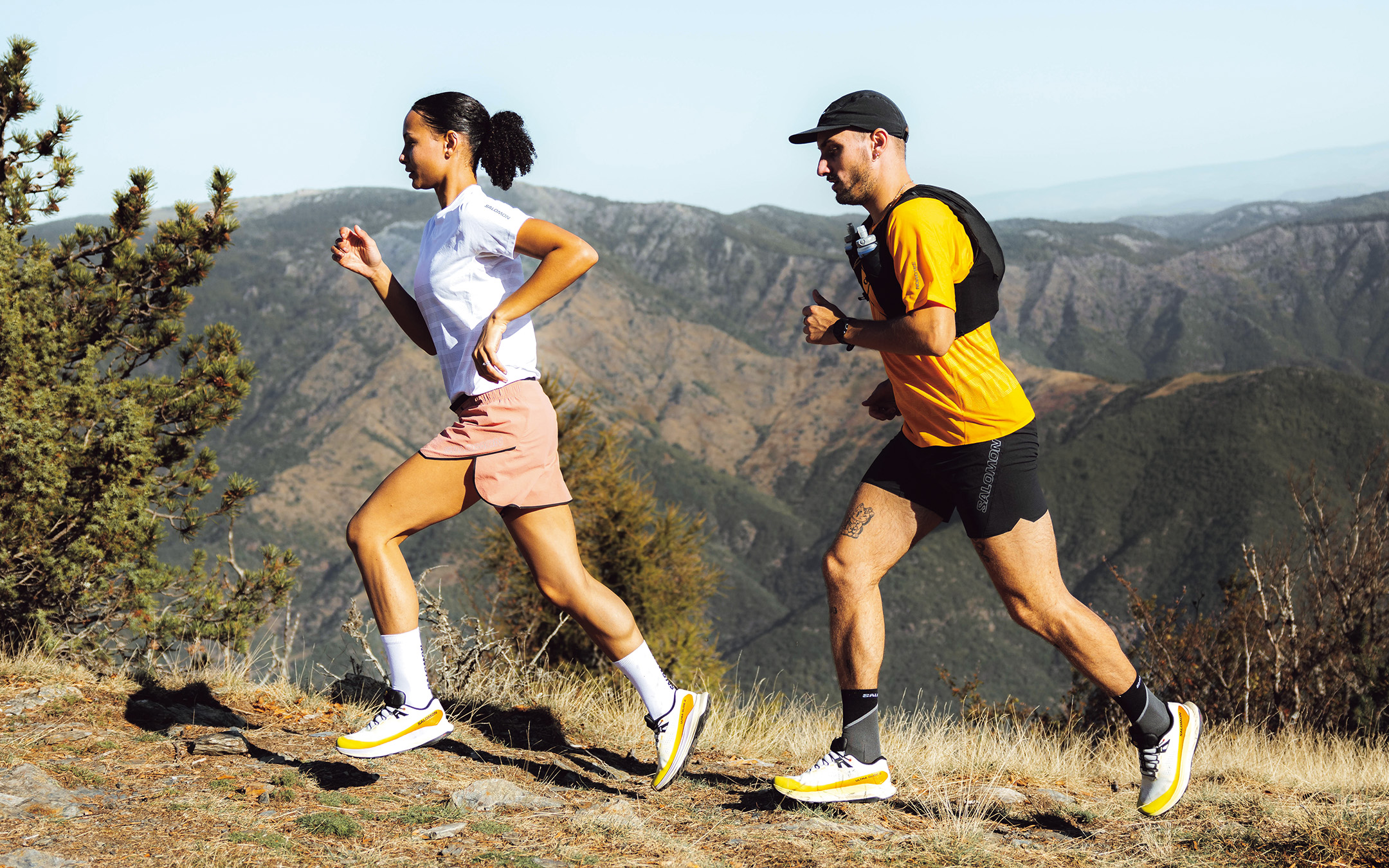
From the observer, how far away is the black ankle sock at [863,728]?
2.95m

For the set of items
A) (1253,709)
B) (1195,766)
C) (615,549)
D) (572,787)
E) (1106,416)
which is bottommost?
(1106,416)

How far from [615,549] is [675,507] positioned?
8.44ft

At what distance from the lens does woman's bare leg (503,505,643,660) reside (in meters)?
2.94

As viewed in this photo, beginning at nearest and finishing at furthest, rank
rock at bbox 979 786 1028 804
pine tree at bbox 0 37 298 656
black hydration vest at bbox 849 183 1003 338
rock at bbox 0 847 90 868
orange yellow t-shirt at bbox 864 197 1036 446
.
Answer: rock at bbox 0 847 90 868 → orange yellow t-shirt at bbox 864 197 1036 446 → black hydration vest at bbox 849 183 1003 338 → rock at bbox 979 786 1028 804 → pine tree at bbox 0 37 298 656

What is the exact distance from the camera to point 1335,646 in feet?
24.9

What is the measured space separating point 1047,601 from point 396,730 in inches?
69.2

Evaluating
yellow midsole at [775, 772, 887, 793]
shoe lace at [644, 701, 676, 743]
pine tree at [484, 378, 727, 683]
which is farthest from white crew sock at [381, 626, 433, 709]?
pine tree at [484, 378, 727, 683]

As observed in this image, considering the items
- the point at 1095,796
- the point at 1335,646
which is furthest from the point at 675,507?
the point at 1095,796

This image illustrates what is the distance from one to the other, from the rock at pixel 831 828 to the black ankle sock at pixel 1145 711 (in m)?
0.73

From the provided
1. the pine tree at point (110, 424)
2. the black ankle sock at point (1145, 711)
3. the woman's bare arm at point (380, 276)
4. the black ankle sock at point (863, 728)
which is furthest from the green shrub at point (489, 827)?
the pine tree at point (110, 424)

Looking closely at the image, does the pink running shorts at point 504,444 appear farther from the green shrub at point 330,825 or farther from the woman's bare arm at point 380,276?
the green shrub at point 330,825

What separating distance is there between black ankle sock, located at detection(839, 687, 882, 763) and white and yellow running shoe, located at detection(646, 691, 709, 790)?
1.39 ft

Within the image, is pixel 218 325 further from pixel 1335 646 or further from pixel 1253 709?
pixel 1335 646

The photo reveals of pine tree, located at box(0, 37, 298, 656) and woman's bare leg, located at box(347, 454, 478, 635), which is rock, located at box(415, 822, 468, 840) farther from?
pine tree, located at box(0, 37, 298, 656)
